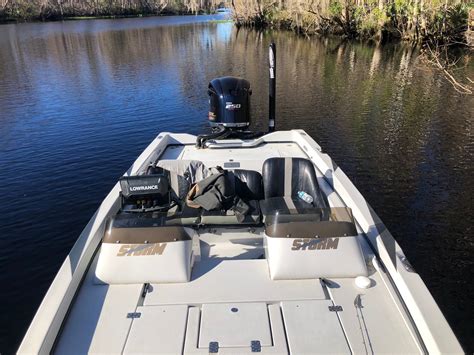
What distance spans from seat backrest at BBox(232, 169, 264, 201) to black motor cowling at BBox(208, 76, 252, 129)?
111 inches

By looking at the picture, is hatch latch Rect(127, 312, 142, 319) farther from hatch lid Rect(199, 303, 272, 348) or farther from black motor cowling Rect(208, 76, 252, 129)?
black motor cowling Rect(208, 76, 252, 129)

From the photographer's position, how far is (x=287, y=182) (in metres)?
5.21

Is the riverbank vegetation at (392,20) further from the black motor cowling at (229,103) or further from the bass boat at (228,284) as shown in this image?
the bass boat at (228,284)

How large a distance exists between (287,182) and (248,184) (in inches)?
20.2

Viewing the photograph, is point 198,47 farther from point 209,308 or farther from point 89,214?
point 209,308

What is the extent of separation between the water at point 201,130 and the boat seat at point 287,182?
99.3 inches

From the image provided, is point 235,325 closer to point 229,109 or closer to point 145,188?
Result: point 145,188

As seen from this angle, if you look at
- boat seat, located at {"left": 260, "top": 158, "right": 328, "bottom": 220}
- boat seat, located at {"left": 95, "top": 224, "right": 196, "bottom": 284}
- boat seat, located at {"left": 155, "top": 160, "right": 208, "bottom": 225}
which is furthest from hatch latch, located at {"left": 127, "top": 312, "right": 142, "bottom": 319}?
boat seat, located at {"left": 260, "top": 158, "right": 328, "bottom": 220}

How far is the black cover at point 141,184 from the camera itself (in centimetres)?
429

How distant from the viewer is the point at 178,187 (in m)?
4.98

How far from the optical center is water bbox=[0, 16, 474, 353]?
6.50 meters

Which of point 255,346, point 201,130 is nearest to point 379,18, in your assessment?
point 201,130

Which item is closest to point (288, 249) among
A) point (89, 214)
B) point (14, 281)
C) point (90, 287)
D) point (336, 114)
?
point (90, 287)

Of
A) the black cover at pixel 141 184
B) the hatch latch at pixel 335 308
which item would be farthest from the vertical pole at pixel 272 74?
the hatch latch at pixel 335 308
